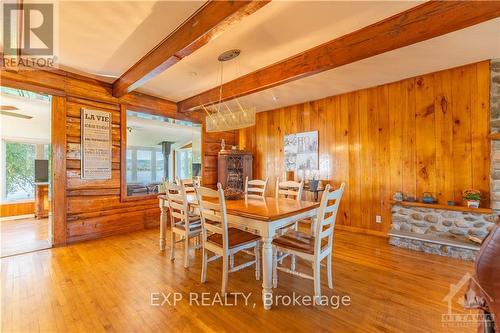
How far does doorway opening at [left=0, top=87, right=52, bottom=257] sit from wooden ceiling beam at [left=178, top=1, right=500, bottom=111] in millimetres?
4680

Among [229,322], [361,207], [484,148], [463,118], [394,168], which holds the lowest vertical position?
[229,322]

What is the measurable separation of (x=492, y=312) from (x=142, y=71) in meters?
3.58

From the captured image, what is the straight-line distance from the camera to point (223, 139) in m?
5.72

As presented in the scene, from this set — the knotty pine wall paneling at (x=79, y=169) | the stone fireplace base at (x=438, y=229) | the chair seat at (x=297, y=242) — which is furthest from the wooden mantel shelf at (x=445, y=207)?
the knotty pine wall paneling at (x=79, y=169)

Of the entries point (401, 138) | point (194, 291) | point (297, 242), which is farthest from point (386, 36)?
point (194, 291)

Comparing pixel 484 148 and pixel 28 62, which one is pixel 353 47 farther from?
pixel 28 62

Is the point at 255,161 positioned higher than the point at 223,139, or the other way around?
the point at 223,139

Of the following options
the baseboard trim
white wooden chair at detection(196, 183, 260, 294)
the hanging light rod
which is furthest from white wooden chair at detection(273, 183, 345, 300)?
the baseboard trim

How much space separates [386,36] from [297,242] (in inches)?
84.7

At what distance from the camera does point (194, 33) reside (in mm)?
2039

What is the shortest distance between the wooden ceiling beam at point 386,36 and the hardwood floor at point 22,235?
409 centimetres

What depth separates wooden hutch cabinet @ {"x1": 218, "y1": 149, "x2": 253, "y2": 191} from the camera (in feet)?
17.2

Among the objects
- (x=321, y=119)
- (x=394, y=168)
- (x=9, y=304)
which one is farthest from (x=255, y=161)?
(x=9, y=304)

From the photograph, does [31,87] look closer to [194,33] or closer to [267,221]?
[194,33]
